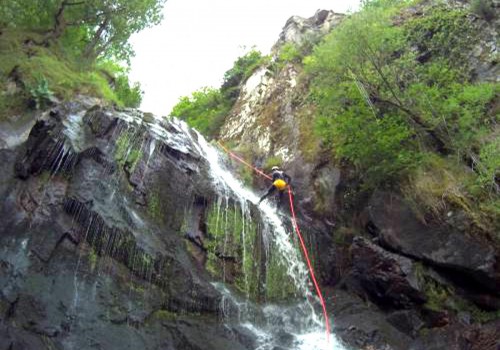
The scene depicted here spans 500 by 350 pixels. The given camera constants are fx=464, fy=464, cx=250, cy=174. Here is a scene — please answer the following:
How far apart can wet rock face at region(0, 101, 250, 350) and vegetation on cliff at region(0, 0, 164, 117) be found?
1.58 meters

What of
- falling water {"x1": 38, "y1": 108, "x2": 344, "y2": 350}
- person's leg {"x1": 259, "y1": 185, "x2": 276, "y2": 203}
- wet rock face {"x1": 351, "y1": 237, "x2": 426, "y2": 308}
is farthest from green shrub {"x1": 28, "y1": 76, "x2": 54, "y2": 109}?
wet rock face {"x1": 351, "y1": 237, "x2": 426, "y2": 308}

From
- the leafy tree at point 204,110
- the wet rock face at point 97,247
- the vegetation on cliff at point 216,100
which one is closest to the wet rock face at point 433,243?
the wet rock face at point 97,247

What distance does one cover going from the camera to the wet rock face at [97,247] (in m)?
8.02

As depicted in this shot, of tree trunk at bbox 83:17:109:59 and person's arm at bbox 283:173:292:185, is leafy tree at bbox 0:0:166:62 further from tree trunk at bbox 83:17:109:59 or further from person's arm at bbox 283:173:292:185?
person's arm at bbox 283:173:292:185

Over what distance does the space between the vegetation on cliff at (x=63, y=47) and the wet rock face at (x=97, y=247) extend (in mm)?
1578

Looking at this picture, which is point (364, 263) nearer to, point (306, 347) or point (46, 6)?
point (306, 347)

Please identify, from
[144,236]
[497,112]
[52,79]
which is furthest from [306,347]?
[52,79]

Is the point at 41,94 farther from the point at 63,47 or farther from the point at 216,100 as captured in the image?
the point at 216,100

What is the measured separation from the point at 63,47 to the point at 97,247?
31.3 ft

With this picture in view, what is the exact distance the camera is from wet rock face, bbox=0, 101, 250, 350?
802 cm

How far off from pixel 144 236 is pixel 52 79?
6197 mm

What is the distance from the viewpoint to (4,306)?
25.4ft

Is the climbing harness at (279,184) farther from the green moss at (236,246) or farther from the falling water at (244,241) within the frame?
the green moss at (236,246)

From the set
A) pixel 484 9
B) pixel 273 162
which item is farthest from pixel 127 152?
pixel 484 9
